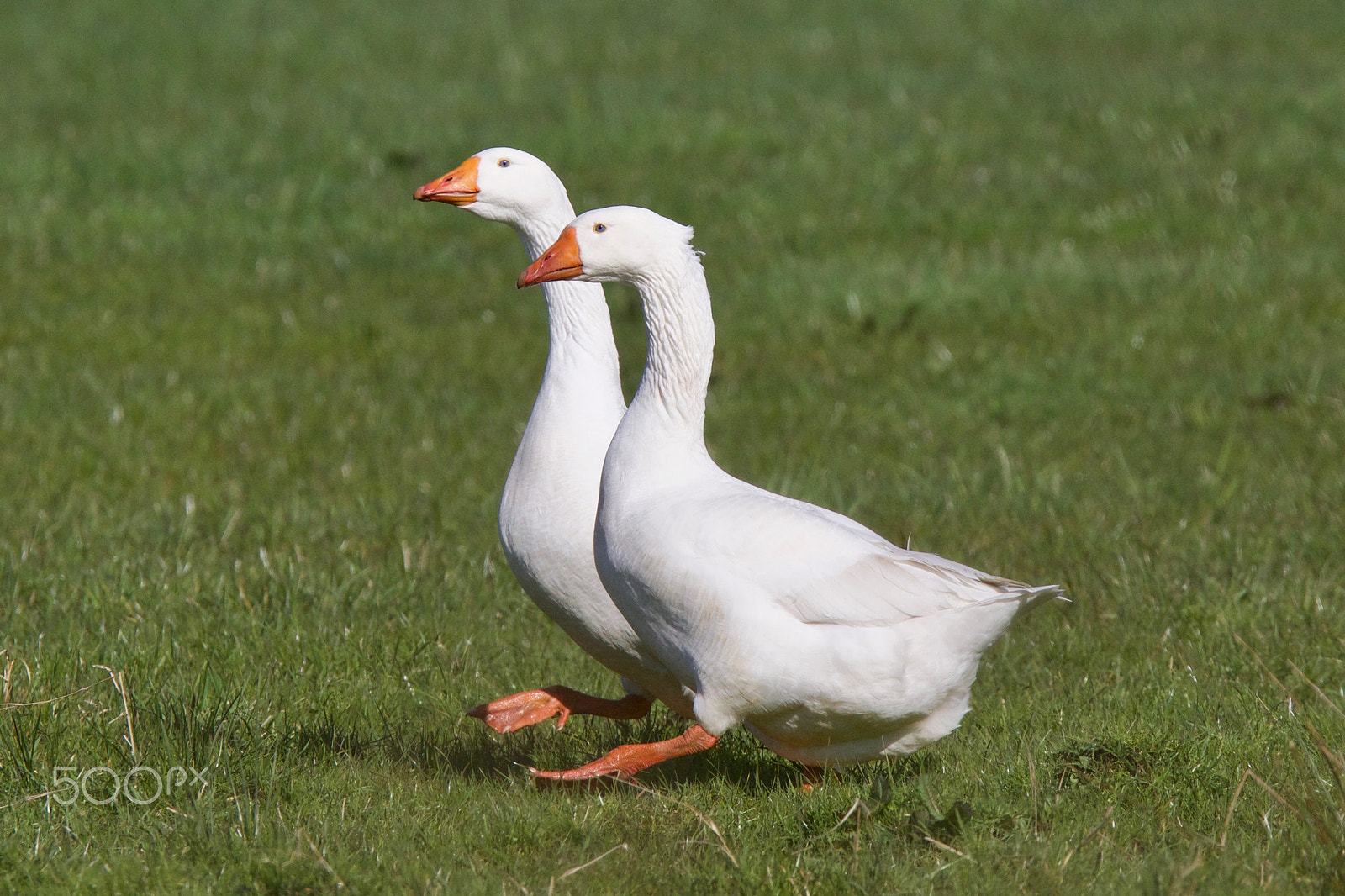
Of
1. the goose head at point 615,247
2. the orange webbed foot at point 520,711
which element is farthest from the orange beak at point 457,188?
the orange webbed foot at point 520,711

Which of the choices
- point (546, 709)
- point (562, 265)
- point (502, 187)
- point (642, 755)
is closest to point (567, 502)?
point (546, 709)

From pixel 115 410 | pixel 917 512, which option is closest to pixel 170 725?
pixel 917 512

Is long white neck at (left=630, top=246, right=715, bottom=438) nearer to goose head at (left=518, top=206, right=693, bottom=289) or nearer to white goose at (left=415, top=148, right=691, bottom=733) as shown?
goose head at (left=518, top=206, right=693, bottom=289)

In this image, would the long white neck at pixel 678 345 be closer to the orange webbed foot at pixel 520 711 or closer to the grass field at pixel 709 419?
the orange webbed foot at pixel 520 711

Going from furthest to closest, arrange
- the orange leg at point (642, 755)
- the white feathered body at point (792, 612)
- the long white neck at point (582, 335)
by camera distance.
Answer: the long white neck at point (582, 335), the orange leg at point (642, 755), the white feathered body at point (792, 612)

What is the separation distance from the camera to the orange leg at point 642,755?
383 cm

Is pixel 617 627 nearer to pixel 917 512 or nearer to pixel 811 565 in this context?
pixel 811 565

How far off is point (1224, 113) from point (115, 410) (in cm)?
964

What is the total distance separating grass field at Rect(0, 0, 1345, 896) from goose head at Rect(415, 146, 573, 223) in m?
1.58

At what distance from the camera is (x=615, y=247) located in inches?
159

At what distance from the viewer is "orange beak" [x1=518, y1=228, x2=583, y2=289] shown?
4.07 metres

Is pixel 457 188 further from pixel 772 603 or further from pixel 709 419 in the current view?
pixel 709 419

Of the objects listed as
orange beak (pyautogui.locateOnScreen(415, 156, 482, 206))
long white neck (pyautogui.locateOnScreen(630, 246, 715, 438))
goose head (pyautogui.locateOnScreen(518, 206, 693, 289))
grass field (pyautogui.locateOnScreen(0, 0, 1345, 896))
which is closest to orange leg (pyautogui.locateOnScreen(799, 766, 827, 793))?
grass field (pyautogui.locateOnScreen(0, 0, 1345, 896))

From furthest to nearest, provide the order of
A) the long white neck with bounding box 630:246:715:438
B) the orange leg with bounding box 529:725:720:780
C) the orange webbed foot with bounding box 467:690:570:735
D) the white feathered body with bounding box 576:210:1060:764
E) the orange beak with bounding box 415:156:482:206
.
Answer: the orange beak with bounding box 415:156:482:206 → the orange webbed foot with bounding box 467:690:570:735 → the long white neck with bounding box 630:246:715:438 → the orange leg with bounding box 529:725:720:780 → the white feathered body with bounding box 576:210:1060:764
